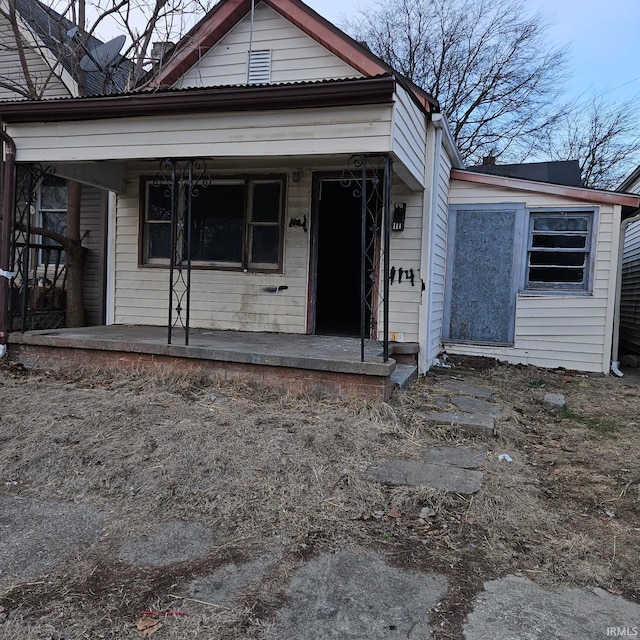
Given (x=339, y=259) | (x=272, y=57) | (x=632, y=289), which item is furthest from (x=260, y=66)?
(x=632, y=289)

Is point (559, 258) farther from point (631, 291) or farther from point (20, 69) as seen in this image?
point (20, 69)

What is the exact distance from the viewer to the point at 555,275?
721 centimetres

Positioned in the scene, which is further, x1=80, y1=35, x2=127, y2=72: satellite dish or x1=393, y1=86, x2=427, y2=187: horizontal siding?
x1=80, y1=35, x2=127, y2=72: satellite dish

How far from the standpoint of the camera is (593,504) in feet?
10.2

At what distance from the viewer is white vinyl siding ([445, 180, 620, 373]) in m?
6.95

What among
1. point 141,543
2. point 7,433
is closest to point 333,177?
point 7,433

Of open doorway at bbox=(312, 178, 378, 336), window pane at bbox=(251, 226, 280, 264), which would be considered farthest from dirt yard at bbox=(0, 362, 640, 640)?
open doorway at bbox=(312, 178, 378, 336)

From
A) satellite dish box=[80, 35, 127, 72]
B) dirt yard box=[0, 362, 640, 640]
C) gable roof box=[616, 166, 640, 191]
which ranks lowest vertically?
dirt yard box=[0, 362, 640, 640]

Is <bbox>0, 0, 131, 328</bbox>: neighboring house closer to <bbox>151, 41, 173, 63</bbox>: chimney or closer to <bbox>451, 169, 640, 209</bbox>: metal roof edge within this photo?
<bbox>151, 41, 173, 63</bbox>: chimney

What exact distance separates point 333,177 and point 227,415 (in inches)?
147

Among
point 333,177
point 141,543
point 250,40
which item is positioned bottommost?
point 141,543

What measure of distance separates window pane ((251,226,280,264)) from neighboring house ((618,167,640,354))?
6869 mm

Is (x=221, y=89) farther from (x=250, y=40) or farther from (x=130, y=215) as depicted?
(x=130, y=215)

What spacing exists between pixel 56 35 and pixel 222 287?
608cm
